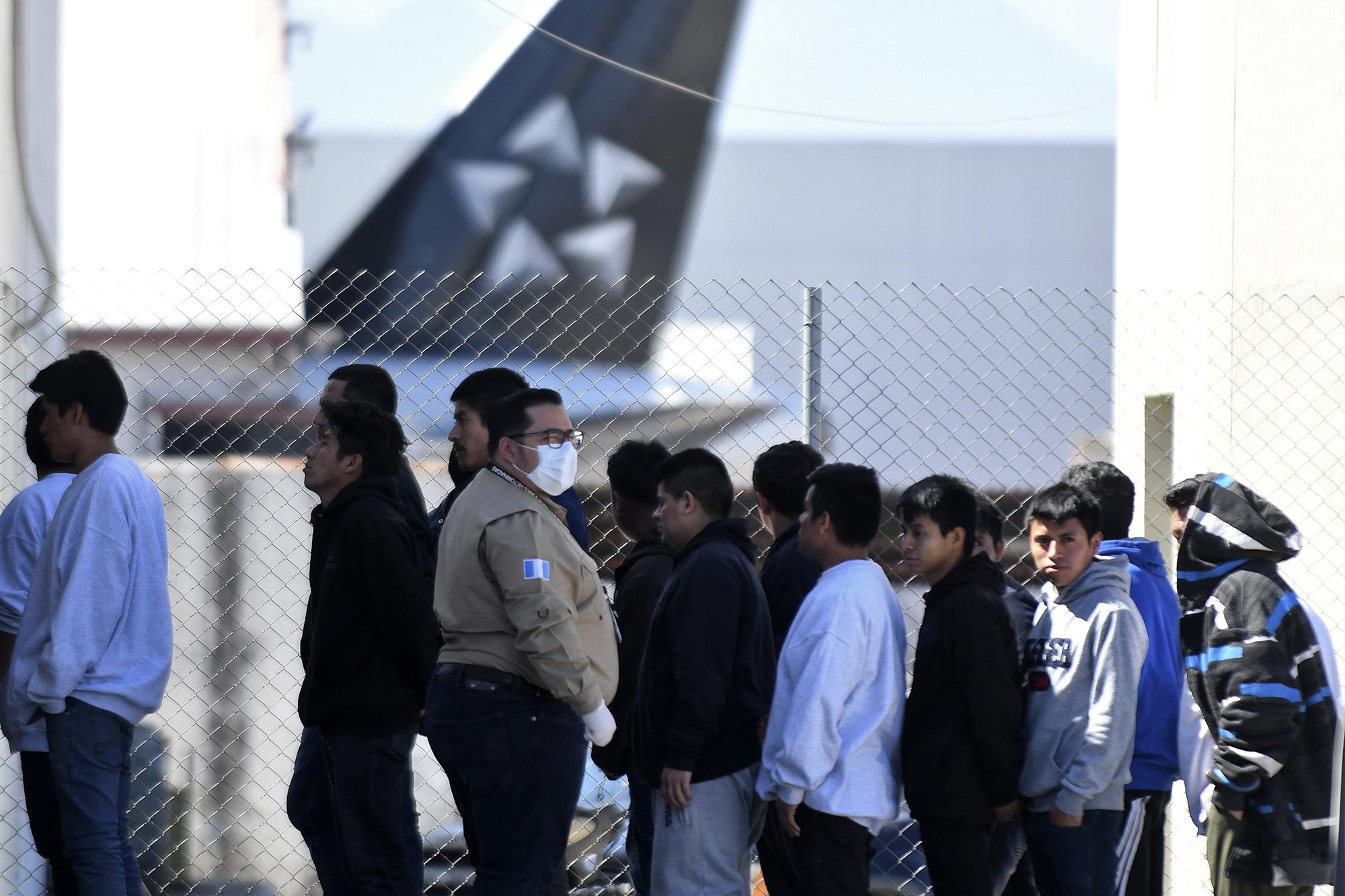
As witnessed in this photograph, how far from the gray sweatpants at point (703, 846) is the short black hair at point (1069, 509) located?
109cm

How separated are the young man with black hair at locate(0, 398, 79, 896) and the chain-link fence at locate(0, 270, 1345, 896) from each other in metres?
0.63

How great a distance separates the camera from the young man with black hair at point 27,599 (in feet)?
11.4

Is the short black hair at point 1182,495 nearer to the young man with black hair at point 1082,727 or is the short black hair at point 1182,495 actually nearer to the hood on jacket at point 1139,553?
the hood on jacket at point 1139,553

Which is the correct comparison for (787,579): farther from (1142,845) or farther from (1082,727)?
(1142,845)

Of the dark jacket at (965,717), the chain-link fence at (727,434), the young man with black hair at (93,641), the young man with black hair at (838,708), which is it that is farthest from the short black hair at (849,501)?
the young man with black hair at (93,641)

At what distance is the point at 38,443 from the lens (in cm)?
385

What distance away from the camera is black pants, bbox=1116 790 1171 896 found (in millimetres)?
3564

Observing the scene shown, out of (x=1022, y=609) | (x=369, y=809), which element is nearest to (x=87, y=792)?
(x=369, y=809)

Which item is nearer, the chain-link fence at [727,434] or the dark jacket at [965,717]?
the dark jacket at [965,717]

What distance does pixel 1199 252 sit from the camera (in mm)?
5020

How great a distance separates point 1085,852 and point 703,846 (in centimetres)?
98

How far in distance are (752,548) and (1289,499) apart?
2.38 metres

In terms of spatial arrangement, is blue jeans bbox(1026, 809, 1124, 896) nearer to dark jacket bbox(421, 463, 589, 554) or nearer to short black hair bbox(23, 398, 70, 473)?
dark jacket bbox(421, 463, 589, 554)

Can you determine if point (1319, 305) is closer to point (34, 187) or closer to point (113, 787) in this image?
point (113, 787)
